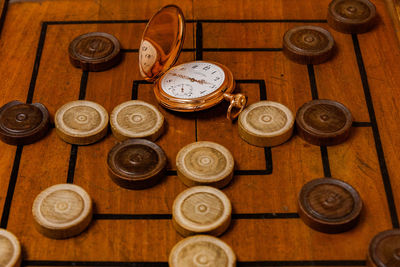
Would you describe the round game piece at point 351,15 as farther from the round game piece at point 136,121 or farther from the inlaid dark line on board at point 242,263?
the inlaid dark line on board at point 242,263

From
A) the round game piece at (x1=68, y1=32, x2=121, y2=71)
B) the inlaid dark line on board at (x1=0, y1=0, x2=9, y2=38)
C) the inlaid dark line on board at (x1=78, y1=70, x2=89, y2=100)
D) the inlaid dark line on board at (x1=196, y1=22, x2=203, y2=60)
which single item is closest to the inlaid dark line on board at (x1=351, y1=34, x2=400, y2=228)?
the inlaid dark line on board at (x1=196, y1=22, x2=203, y2=60)

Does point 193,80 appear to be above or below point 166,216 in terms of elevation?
above

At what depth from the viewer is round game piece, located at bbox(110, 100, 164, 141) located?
7.70 ft

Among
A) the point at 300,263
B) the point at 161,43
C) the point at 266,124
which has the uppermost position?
the point at 161,43

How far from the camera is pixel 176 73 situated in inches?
99.1

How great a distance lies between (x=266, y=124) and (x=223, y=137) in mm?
163

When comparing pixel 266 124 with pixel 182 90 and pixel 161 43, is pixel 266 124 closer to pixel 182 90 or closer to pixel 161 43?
pixel 182 90

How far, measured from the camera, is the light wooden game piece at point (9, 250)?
1.99 m

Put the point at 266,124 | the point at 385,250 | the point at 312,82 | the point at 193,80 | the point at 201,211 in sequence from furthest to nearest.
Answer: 1. the point at 312,82
2. the point at 193,80
3. the point at 266,124
4. the point at 201,211
5. the point at 385,250

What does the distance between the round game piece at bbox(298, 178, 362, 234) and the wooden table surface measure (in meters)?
0.04

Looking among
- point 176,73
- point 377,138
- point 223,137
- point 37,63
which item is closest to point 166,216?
point 223,137

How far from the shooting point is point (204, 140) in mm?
2400

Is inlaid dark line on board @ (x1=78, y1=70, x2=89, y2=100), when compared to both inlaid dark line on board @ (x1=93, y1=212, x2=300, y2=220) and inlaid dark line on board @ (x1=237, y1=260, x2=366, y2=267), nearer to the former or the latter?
inlaid dark line on board @ (x1=93, y1=212, x2=300, y2=220)

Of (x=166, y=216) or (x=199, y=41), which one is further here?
(x=199, y=41)
